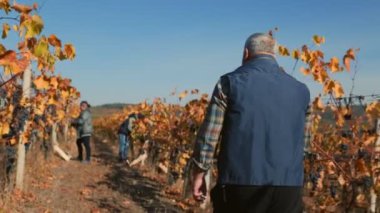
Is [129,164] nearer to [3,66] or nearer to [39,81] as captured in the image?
[39,81]

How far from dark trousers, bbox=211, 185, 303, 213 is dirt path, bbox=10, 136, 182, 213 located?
5.21 meters

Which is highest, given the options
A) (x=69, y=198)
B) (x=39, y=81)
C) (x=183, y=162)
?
(x=39, y=81)

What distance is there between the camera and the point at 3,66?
10.2 feet

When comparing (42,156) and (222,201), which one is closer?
(222,201)

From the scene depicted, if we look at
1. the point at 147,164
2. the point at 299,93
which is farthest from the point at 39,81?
the point at 147,164

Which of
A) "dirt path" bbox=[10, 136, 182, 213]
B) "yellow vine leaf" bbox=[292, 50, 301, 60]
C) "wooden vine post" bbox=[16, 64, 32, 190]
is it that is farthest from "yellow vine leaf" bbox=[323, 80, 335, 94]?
"wooden vine post" bbox=[16, 64, 32, 190]

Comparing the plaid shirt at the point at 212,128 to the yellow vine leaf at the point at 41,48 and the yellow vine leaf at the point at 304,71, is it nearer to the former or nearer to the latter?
the yellow vine leaf at the point at 41,48

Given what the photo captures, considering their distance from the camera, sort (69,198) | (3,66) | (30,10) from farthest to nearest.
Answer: (69,198)
(30,10)
(3,66)

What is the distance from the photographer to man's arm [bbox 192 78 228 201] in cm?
317

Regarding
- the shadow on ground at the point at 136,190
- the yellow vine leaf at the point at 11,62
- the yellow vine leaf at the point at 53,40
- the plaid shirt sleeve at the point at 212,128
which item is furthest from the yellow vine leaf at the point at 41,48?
the shadow on ground at the point at 136,190

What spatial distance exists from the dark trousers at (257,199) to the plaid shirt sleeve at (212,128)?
0.61 feet

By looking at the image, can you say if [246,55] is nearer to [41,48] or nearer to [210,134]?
[210,134]

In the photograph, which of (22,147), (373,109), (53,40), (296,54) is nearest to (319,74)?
(296,54)

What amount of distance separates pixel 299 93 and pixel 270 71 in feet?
0.74
